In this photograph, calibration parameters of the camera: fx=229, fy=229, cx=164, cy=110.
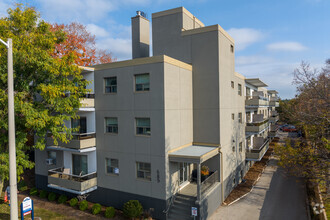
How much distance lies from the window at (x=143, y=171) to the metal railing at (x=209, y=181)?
367cm

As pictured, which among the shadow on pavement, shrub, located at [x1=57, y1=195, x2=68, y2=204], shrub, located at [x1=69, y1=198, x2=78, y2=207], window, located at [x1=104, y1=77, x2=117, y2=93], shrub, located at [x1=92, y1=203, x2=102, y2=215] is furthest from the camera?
shrub, located at [x1=57, y1=195, x2=68, y2=204]

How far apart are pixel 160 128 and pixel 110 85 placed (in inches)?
207

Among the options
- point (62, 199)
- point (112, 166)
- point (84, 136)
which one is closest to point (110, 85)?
point (84, 136)

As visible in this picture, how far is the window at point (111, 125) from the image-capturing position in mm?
16750

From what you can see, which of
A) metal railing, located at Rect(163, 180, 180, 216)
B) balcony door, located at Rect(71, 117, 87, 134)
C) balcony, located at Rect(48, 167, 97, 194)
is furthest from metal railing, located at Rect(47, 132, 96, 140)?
metal railing, located at Rect(163, 180, 180, 216)

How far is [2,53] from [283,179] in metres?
25.9

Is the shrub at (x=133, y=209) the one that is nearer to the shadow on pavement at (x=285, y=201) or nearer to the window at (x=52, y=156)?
the shadow on pavement at (x=285, y=201)

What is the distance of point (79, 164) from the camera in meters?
18.4

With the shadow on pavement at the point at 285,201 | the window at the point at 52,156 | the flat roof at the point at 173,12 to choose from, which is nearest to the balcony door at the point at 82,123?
the window at the point at 52,156

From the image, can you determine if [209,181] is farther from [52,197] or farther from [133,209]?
[52,197]

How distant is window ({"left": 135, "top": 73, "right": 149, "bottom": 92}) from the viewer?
50.5 ft

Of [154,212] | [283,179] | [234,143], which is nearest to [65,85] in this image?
[154,212]

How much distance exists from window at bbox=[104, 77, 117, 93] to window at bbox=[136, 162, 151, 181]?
18.5 feet

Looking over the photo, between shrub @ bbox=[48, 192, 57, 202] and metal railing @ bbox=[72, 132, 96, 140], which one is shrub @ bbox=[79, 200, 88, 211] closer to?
shrub @ bbox=[48, 192, 57, 202]
